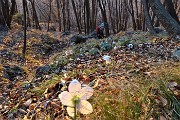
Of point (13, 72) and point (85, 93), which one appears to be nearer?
point (85, 93)

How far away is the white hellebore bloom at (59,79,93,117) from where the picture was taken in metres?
1.40

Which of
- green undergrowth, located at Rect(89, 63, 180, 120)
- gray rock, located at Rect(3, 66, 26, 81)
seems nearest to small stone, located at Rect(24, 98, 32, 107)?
green undergrowth, located at Rect(89, 63, 180, 120)

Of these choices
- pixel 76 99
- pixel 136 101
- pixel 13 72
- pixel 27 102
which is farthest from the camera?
pixel 13 72

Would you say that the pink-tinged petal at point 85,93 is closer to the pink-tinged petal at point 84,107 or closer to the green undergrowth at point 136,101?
the pink-tinged petal at point 84,107

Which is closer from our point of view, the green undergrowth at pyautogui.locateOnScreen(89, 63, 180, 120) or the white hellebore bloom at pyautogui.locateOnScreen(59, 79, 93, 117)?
the white hellebore bloom at pyautogui.locateOnScreen(59, 79, 93, 117)

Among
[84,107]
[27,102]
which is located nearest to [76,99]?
[84,107]

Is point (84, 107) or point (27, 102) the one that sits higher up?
point (84, 107)

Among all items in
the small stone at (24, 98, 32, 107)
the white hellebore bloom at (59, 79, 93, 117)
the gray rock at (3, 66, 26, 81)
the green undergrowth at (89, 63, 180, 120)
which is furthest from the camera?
the gray rock at (3, 66, 26, 81)

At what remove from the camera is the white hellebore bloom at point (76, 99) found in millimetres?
1396

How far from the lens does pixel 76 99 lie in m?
1.38

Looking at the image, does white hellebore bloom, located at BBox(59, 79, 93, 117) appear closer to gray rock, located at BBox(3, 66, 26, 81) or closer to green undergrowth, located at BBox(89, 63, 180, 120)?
green undergrowth, located at BBox(89, 63, 180, 120)

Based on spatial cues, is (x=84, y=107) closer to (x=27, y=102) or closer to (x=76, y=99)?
(x=76, y=99)

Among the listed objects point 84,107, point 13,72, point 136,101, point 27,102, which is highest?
point 84,107

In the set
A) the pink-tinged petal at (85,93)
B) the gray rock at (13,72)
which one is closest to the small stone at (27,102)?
the pink-tinged petal at (85,93)
